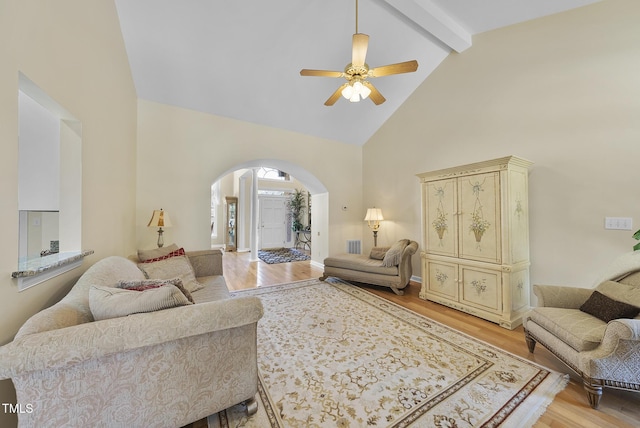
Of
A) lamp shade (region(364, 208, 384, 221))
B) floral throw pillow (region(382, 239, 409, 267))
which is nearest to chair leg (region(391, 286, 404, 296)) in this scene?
floral throw pillow (region(382, 239, 409, 267))

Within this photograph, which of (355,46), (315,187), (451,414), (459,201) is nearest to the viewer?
(451,414)

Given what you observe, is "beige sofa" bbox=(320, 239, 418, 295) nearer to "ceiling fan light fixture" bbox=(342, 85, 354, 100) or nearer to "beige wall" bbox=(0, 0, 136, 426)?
"ceiling fan light fixture" bbox=(342, 85, 354, 100)

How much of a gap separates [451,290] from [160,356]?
3.32 meters

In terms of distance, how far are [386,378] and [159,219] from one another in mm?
3424

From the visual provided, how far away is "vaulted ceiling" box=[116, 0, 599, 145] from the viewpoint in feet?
9.12

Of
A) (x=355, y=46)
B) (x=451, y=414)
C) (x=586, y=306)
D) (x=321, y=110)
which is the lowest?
(x=451, y=414)

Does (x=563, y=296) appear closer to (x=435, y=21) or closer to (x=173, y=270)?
(x=435, y=21)

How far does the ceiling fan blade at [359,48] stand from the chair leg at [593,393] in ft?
10.0

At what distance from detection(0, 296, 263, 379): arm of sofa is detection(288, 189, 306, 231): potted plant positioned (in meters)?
7.71

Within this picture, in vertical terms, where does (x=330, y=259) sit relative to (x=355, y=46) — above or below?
below

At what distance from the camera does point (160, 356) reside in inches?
46.6

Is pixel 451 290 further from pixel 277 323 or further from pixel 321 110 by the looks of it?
pixel 321 110

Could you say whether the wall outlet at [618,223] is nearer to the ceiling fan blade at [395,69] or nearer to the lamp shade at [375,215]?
the ceiling fan blade at [395,69]

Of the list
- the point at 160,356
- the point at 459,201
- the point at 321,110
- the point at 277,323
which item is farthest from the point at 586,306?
the point at 321,110
